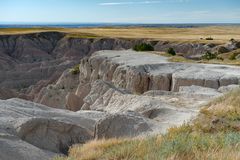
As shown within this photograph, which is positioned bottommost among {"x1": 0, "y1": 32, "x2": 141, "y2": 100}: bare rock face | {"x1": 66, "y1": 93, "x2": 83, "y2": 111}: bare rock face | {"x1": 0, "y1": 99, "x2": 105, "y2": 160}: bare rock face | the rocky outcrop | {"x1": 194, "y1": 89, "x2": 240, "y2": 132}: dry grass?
{"x1": 0, "y1": 32, "x2": 141, "y2": 100}: bare rock face

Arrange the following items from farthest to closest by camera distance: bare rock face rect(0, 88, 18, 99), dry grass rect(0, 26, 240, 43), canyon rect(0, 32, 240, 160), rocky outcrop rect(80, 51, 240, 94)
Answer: dry grass rect(0, 26, 240, 43)
bare rock face rect(0, 88, 18, 99)
rocky outcrop rect(80, 51, 240, 94)
canyon rect(0, 32, 240, 160)

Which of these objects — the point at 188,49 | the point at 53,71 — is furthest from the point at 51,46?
the point at 188,49

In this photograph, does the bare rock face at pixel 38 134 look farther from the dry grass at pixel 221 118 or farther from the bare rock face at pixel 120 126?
the dry grass at pixel 221 118

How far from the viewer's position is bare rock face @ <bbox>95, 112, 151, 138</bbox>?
11.6m

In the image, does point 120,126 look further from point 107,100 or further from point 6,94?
point 6,94

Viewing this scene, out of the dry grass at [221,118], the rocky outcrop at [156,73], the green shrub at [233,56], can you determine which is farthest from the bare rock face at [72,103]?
the green shrub at [233,56]

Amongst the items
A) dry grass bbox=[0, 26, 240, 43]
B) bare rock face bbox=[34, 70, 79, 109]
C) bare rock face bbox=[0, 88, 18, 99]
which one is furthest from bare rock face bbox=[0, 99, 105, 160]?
dry grass bbox=[0, 26, 240, 43]

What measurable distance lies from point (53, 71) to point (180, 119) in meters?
47.3

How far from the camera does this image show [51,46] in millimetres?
77750

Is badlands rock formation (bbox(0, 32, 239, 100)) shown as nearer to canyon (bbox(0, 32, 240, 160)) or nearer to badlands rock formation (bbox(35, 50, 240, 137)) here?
canyon (bbox(0, 32, 240, 160))

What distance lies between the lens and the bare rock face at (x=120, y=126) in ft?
38.2

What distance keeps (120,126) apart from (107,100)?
8.88 metres

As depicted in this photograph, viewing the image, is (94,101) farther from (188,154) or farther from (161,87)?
(188,154)

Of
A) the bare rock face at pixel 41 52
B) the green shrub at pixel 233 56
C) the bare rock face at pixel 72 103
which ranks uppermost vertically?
the green shrub at pixel 233 56
